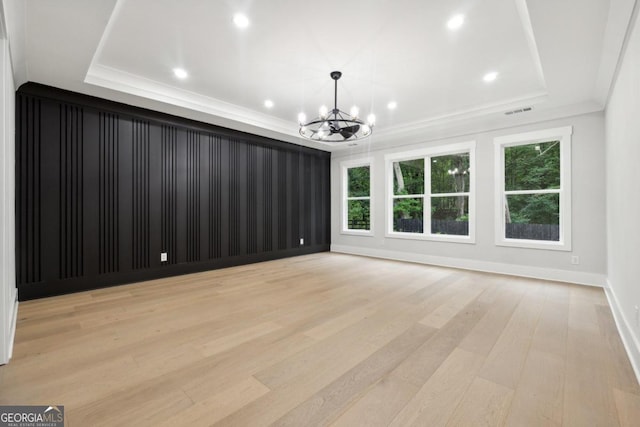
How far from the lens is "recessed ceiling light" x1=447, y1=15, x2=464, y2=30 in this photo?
247 centimetres

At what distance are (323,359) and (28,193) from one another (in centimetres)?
401

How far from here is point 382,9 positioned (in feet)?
7.81

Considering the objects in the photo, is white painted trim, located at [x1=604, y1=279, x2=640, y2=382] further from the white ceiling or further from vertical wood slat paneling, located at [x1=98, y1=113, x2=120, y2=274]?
vertical wood slat paneling, located at [x1=98, y1=113, x2=120, y2=274]

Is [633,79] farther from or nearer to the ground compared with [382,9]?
nearer to the ground

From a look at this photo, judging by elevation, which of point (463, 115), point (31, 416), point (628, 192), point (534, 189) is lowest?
point (31, 416)

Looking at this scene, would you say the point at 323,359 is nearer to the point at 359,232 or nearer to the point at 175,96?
the point at 175,96

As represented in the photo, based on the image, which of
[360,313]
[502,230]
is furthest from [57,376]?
[502,230]

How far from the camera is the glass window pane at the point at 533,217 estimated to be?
454 cm

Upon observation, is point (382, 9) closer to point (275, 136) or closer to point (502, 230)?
point (275, 136)

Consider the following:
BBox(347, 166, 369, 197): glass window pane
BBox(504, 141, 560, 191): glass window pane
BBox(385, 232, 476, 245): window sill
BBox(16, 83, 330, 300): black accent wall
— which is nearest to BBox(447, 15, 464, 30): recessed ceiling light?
BBox(504, 141, 560, 191): glass window pane

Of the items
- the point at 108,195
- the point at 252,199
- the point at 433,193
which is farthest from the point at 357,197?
the point at 108,195

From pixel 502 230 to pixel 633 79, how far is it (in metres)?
3.14

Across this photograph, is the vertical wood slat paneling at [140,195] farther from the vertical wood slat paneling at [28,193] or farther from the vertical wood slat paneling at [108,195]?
the vertical wood slat paneling at [28,193]

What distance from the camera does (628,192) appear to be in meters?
2.36
